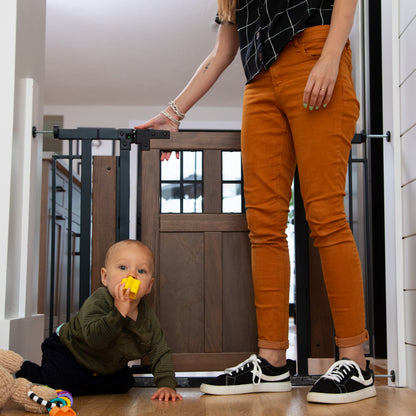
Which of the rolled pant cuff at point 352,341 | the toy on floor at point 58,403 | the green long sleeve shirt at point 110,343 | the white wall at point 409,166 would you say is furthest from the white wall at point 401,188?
the toy on floor at point 58,403

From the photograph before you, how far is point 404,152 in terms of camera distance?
68.1 inches

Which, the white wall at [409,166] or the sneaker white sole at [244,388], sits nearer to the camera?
the sneaker white sole at [244,388]

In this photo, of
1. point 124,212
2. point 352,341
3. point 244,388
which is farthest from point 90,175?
point 352,341

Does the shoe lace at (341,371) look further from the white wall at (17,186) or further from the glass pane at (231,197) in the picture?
the white wall at (17,186)

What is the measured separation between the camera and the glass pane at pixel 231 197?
1824 millimetres

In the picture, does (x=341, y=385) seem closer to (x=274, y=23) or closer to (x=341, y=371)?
(x=341, y=371)

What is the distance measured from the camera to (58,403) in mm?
1234

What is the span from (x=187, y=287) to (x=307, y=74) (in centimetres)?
76

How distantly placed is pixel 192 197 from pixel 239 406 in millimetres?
748

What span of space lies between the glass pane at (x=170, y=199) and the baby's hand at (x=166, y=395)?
0.58 metres

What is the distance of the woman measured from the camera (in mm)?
1347

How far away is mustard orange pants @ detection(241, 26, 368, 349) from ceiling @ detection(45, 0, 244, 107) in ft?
10.1

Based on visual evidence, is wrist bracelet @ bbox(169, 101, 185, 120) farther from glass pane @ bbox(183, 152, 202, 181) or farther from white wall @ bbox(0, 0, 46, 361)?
white wall @ bbox(0, 0, 46, 361)

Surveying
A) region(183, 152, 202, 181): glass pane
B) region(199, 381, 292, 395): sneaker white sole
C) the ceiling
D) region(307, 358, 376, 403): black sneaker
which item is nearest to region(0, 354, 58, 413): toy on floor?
region(199, 381, 292, 395): sneaker white sole
